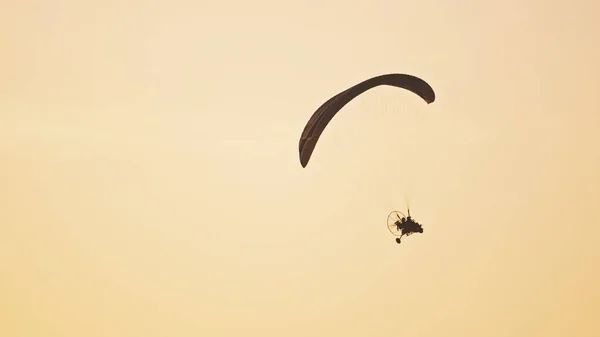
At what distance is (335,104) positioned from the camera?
2303mm

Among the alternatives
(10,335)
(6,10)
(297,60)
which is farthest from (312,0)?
(10,335)

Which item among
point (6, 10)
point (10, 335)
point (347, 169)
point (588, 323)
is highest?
point (6, 10)

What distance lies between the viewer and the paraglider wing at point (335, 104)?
7.55ft

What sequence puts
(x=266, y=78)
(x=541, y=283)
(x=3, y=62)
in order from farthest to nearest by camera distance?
(x=541, y=283)
(x=266, y=78)
(x=3, y=62)

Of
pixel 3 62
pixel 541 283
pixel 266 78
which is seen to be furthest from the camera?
pixel 541 283

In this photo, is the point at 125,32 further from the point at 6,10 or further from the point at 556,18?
the point at 556,18

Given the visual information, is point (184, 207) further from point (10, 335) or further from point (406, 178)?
point (406, 178)

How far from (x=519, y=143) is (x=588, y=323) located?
0.97 meters

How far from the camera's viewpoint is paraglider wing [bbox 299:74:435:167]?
230cm

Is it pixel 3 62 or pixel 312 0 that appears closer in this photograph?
pixel 3 62

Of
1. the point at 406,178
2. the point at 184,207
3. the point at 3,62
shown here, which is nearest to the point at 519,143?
the point at 406,178

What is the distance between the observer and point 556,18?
2590 mm

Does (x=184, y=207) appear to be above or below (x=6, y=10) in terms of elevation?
below

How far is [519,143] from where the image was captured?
2543 millimetres
